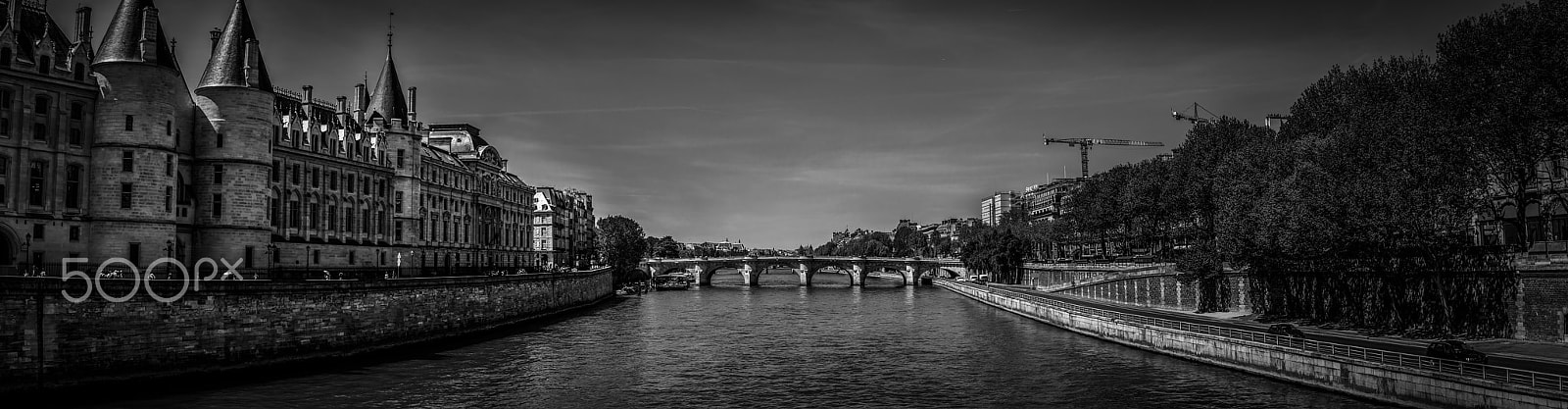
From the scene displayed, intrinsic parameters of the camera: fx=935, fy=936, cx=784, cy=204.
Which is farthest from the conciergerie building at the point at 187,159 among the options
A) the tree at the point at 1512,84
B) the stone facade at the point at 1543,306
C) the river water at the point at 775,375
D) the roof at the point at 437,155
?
the stone facade at the point at 1543,306

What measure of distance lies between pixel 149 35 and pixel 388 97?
35.8 m

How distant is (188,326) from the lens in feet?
134

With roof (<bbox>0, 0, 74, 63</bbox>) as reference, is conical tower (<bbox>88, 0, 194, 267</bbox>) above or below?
below

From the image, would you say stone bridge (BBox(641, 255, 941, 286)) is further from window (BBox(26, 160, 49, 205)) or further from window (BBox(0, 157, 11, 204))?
window (BBox(0, 157, 11, 204))

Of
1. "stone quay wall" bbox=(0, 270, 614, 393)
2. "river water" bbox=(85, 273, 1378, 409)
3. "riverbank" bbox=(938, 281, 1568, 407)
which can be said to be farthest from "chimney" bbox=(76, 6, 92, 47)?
"riverbank" bbox=(938, 281, 1568, 407)

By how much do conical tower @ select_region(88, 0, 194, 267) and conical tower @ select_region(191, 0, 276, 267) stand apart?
572cm

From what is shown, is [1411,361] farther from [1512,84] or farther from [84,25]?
[84,25]

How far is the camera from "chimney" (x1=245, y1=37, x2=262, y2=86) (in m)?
57.4

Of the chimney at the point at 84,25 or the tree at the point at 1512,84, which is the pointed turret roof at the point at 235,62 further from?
the tree at the point at 1512,84

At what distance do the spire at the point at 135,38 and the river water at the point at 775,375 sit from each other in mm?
19117

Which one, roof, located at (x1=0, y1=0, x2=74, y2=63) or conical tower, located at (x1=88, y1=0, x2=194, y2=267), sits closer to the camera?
roof, located at (x1=0, y1=0, x2=74, y2=63)

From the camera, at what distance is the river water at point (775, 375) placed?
38.1 meters

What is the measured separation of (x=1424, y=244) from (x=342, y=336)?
5332 cm

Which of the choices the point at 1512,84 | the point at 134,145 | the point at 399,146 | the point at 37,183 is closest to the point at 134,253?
the point at 37,183
